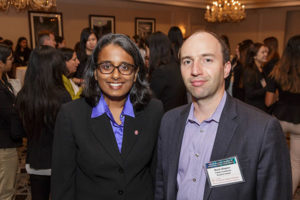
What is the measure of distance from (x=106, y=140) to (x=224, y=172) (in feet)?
1.93

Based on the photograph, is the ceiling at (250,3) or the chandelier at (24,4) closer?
Answer: the chandelier at (24,4)

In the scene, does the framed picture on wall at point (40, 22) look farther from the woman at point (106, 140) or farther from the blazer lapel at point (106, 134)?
the blazer lapel at point (106, 134)

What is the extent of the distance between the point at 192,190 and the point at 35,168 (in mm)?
1330

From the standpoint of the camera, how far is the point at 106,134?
134cm

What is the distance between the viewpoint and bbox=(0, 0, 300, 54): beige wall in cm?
751

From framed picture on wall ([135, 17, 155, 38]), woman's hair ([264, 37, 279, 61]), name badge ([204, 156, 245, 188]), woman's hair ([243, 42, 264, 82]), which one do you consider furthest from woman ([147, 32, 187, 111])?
framed picture on wall ([135, 17, 155, 38])

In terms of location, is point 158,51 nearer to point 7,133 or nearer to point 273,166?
point 7,133

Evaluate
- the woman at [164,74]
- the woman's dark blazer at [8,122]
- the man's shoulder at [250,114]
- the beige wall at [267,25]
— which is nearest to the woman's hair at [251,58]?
the woman at [164,74]

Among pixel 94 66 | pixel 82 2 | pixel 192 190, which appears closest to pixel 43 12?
pixel 82 2

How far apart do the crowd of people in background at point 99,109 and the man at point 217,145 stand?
156 mm

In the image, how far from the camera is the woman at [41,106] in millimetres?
1902

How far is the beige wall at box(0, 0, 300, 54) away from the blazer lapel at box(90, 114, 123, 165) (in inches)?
285

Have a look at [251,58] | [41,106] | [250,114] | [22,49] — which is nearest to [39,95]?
[41,106]

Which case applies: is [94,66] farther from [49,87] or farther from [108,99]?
[49,87]
